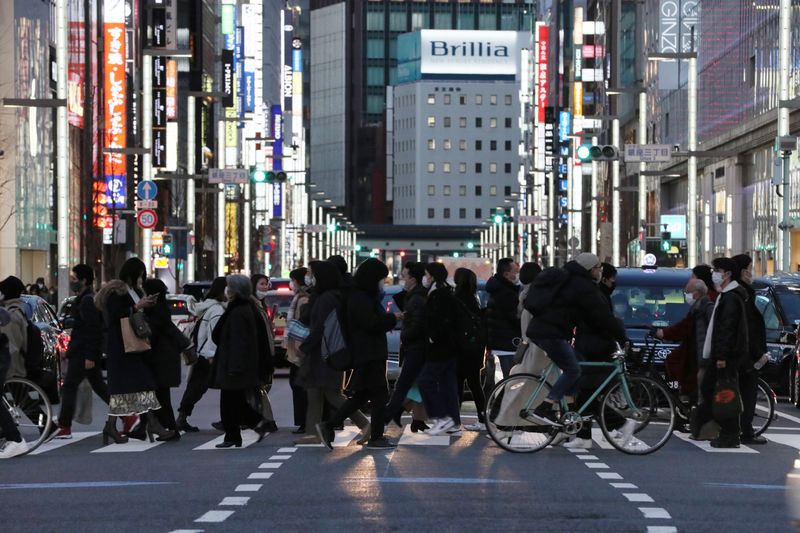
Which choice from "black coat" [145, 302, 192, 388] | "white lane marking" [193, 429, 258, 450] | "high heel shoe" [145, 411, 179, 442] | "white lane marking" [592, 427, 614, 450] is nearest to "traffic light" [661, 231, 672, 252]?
"white lane marking" [592, 427, 614, 450]

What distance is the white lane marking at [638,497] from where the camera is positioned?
38.8 ft

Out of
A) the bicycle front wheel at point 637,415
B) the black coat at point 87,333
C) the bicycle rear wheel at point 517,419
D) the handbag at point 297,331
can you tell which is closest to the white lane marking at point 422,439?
the bicycle rear wheel at point 517,419

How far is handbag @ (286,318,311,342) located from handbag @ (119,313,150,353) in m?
1.31

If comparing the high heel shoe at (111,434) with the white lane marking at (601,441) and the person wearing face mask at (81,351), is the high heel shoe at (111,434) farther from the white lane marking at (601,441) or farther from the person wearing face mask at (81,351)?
the white lane marking at (601,441)

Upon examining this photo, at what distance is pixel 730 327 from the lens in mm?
16000

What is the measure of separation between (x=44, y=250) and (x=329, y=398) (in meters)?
44.1

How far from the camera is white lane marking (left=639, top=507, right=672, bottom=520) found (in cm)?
1089

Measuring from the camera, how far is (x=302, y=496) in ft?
39.6

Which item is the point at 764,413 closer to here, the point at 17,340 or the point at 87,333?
the point at 87,333

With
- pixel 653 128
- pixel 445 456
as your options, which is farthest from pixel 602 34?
pixel 445 456

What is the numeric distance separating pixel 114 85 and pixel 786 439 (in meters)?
52.1

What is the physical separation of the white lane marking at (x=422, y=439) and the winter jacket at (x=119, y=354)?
237 cm

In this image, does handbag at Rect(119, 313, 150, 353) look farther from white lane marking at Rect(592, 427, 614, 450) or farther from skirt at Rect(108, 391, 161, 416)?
white lane marking at Rect(592, 427, 614, 450)

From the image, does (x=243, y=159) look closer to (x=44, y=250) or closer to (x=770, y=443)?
(x=44, y=250)
